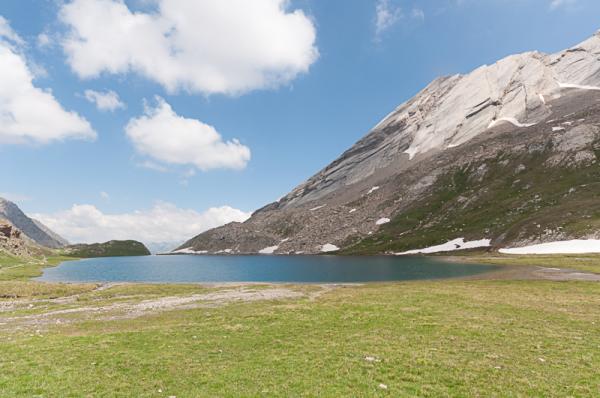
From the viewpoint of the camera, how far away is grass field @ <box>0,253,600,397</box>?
17.5 meters

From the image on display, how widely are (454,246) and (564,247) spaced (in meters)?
53.2

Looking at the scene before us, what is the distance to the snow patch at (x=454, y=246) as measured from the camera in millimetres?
161538

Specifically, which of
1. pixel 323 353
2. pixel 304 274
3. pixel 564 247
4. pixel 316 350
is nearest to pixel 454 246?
pixel 564 247

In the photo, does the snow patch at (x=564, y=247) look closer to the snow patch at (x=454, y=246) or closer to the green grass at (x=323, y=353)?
the snow patch at (x=454, y=246)

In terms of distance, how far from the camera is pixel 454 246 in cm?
17050

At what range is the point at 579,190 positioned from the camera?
554 ft

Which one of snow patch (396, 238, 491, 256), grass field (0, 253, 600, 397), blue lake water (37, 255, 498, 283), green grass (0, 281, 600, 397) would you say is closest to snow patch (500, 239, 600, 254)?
snow patch (396, 238, 491, 256)

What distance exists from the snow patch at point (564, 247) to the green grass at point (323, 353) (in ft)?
320

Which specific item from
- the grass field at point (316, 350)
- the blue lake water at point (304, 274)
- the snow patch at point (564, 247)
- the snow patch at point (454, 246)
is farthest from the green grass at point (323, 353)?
the snow patch at point (454, 246)

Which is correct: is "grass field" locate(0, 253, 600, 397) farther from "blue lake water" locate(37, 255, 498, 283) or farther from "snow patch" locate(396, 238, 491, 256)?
"snow patch" locate(396, 238, 491, 256)

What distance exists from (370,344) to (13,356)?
24.2 m

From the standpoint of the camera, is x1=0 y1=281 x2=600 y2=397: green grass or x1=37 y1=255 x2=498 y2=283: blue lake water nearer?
x1=0 y1=281 x2=600 y2=397: green grass

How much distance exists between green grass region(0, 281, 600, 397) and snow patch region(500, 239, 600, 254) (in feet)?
320

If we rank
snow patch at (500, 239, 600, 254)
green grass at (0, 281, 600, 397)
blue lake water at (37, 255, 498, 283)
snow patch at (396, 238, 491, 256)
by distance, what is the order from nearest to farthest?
green grass at (0, 281, 600, 397) → blue lake water at (37, 255, 498, 283) → snow patch at (500, 239, 600, 254) → snow patch at (396, 238, 491, 256)
